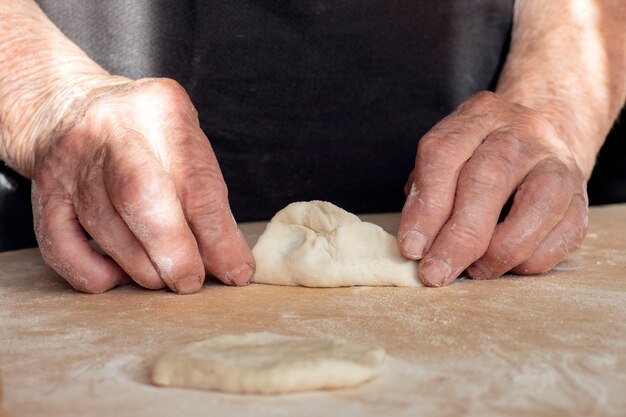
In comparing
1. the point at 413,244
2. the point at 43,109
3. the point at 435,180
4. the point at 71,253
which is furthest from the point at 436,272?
the point at 43,109

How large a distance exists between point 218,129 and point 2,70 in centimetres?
59

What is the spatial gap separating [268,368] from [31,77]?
1167 mm

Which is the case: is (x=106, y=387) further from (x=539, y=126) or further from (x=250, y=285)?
(x=539, y=126)

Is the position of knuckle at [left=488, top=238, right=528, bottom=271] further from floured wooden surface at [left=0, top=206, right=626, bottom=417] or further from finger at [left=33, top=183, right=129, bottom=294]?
finger at [left=33, top=183, right=129, bottom=294]

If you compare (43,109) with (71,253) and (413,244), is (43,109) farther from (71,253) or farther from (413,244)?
(413,244)

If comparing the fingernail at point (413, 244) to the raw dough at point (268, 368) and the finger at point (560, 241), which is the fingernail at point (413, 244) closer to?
the finger at point (560, 241)

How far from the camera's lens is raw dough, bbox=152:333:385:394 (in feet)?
3.18

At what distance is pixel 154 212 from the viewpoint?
1.40 m

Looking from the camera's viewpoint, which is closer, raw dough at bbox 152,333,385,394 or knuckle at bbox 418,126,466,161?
raw dough at bbox 152,333,385,394

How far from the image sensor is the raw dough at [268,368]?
970 mm

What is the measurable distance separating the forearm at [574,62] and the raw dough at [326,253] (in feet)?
2.37

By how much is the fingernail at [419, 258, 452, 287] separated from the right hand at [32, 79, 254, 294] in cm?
31

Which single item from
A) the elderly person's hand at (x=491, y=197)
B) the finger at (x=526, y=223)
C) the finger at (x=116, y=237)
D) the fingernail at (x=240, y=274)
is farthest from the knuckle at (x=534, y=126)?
the finger at (x=116, y=237)

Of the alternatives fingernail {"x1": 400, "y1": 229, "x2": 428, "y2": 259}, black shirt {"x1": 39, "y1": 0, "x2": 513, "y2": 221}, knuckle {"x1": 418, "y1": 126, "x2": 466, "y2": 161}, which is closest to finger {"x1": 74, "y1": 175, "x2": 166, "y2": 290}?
fingernail {"x1": 400, "y1": 229, "x2": 428, "y2": 259}
